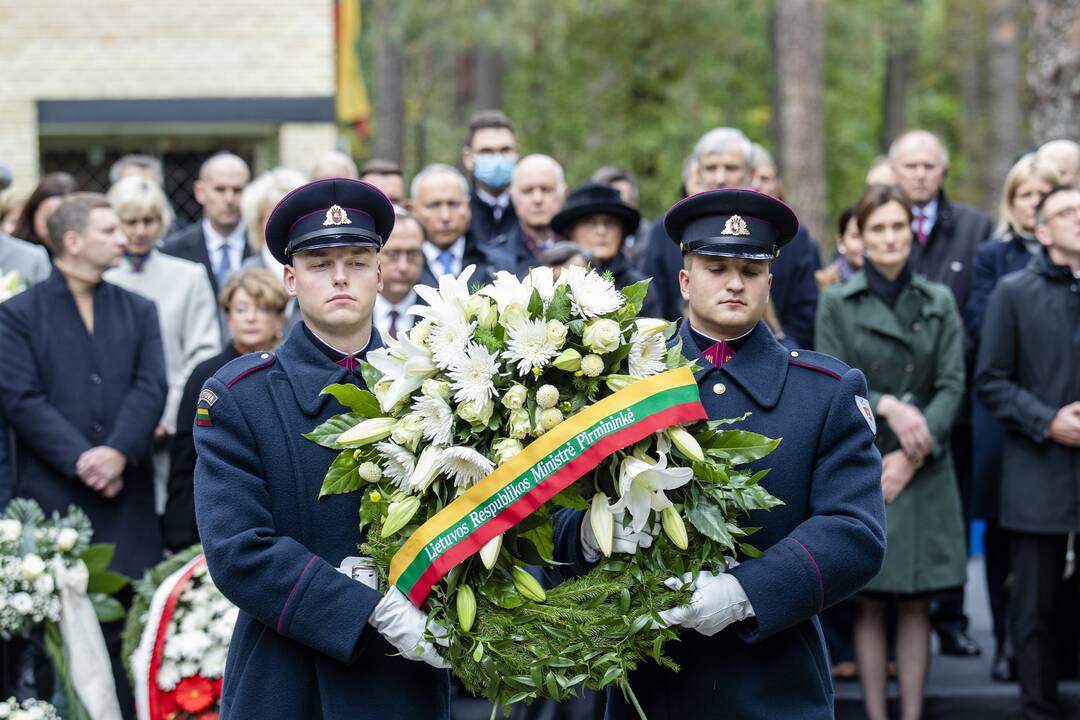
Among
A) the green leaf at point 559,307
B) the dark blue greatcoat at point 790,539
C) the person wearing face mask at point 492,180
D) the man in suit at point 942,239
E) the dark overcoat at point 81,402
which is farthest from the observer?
the person wearing face mask at point 492,180

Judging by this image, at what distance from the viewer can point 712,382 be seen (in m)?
4.05

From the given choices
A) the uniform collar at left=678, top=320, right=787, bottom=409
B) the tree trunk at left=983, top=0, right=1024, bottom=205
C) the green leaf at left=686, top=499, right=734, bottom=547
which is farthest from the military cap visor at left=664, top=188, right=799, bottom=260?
the tree trunk at left=983, top=0, right=1024, bottom=205

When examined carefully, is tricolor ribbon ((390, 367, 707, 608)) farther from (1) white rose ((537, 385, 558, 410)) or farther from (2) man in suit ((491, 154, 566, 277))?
(2) man in suit ((491, 154, 566, 277))

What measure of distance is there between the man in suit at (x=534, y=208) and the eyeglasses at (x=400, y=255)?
86 centimetres

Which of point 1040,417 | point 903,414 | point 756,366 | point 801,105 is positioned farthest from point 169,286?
point 801,105

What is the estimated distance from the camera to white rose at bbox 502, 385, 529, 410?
11.8 ft

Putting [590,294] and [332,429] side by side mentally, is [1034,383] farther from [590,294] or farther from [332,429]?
[332,429]

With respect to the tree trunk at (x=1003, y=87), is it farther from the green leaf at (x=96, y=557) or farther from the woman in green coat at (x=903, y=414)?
the green leaf at (x=96, y=557)

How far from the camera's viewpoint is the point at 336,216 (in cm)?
403

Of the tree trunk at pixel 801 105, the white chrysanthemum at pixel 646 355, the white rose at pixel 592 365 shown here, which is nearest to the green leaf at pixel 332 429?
the white rose at pixel 592 365

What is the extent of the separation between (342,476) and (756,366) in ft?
3.76

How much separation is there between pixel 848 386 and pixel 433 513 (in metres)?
1.18

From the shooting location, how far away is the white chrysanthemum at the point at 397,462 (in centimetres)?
366

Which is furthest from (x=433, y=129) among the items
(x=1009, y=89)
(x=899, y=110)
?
(x=1009, y=89)
